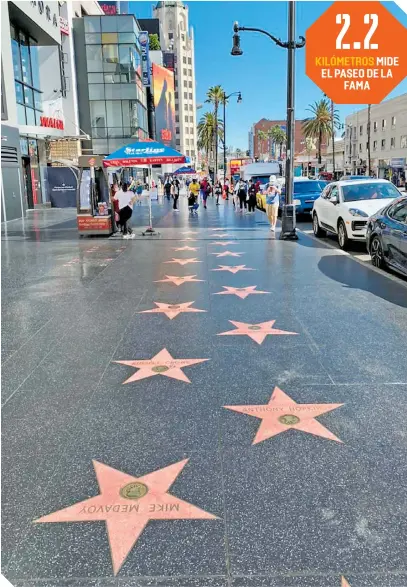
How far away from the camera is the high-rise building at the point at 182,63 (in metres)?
132

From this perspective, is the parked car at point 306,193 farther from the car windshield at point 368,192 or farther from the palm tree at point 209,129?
the palm tree at point 209,129

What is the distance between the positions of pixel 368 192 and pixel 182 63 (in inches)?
5204

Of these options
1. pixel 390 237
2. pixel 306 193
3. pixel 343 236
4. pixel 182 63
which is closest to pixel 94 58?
pixel 306 193

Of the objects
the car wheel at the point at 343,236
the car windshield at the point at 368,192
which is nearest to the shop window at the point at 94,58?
the car windshield at the point at 368,192

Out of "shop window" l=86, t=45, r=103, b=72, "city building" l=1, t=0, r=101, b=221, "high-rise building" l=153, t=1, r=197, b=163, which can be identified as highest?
"high-rise building" l=153, t=1, r=197, b=163

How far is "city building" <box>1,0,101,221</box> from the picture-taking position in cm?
2309

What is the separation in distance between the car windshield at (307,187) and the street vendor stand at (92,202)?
11.3 m

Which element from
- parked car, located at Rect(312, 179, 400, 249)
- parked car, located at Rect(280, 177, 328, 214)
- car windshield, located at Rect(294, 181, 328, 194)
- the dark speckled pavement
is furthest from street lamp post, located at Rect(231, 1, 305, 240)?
car windshield, located at Rect(294, 181, 328, 194)

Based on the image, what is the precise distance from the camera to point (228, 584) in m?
2.58

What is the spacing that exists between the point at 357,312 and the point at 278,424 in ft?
12.4

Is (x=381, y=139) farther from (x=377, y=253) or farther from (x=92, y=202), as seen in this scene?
(x=377, y=253)

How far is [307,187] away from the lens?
2605 centimetres

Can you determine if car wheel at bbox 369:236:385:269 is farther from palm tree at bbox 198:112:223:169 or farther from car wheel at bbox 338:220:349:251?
palm tree at bbox 198:112:223:169

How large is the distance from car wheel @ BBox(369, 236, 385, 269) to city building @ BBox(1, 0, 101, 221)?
16129mm
